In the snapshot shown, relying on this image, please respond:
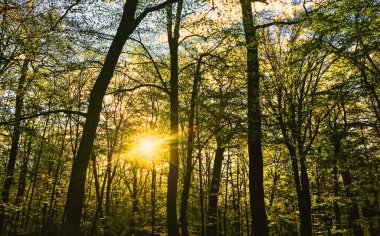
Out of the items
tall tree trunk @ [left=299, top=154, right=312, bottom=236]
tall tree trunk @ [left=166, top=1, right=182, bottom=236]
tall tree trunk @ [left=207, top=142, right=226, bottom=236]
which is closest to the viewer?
tall tree trunk @ [left=299, top=154, right=312, bottom=236]

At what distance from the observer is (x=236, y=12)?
33.4 ft

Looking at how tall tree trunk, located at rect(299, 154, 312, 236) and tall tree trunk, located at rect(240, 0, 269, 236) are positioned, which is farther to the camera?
tall tree trunk, located at rect(299, 154, 312, 236)

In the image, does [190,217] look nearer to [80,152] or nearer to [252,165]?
[252,165]

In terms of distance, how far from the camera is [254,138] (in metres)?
11.0

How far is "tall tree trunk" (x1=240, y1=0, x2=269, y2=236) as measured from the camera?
10.1m

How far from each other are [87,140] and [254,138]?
22.2ft

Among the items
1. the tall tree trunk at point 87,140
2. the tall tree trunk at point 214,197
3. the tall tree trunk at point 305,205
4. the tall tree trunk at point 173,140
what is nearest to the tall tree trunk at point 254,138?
the tall tree trunk at point 305,205

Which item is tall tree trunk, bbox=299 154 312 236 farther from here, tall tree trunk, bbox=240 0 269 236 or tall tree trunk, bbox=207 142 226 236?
tall tree trunk, bbox=207 142 226 236

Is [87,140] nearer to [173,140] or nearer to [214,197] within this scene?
[173,140]

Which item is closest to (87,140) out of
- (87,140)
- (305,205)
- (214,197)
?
(87,140)

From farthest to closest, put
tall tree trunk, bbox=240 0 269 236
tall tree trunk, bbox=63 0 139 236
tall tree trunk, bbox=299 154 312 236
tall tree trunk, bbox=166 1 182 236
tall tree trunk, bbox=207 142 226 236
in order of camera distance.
Answer: tall tree trunk, bbox=207 142 226 236 → tall tree trunk, bbox=166 1 182 236 → tall tree trunk, bbox=299 154 312 236 → tall tree trunk, bbox=240 0 269 236 → tall tree trunk, bbox=63 0 139 236

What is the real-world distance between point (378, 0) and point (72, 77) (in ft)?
68.9

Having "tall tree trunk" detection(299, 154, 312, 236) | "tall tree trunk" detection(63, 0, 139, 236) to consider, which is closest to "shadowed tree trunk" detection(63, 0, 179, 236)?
"tall tree trunk" detection(63, 0, 139, 236)

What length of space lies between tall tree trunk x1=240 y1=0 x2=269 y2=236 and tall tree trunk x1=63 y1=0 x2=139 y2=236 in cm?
480
